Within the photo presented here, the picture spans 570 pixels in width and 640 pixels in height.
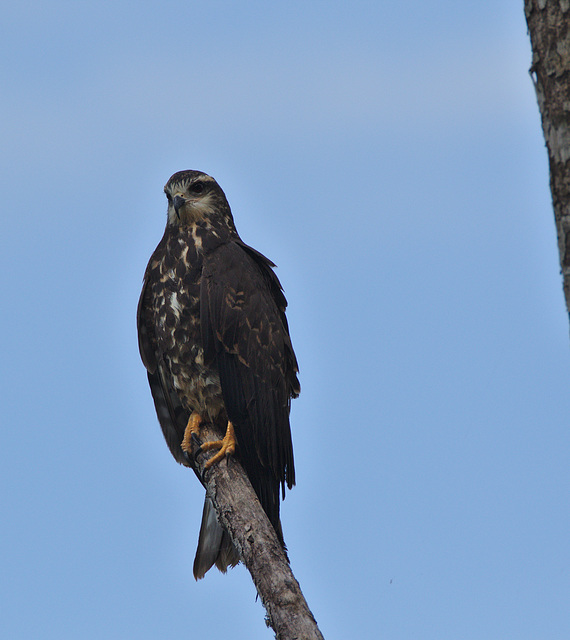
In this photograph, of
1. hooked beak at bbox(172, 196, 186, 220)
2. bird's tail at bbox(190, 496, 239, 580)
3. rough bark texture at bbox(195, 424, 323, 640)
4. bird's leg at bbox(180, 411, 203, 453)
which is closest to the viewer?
rough bark texture at bbox(195, 424, 323, 640)

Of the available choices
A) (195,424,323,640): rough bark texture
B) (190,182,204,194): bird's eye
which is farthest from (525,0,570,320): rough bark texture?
(190,182,204,194): bird's eye

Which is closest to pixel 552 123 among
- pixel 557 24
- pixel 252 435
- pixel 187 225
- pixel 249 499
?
pixel 557 24

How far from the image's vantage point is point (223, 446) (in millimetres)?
5617

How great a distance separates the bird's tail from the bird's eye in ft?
8.47

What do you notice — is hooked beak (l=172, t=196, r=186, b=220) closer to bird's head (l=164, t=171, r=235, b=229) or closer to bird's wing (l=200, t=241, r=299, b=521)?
bird's head (l=164, t=171, r=235, b=229)

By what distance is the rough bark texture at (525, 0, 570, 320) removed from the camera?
86.4 inches

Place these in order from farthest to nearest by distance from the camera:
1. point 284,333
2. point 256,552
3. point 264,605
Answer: point 284,333, point 256,552, point 264,605

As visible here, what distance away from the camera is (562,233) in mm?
2193

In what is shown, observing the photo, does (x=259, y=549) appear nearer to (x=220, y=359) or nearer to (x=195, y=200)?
(x=220, y=359)

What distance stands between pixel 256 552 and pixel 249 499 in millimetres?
572

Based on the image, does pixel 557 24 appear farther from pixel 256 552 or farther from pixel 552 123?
pixel 256 552

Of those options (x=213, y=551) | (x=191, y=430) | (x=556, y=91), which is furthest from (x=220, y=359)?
(x=556, y=91)

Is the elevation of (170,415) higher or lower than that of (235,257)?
lower

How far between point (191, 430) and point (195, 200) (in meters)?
1.92
